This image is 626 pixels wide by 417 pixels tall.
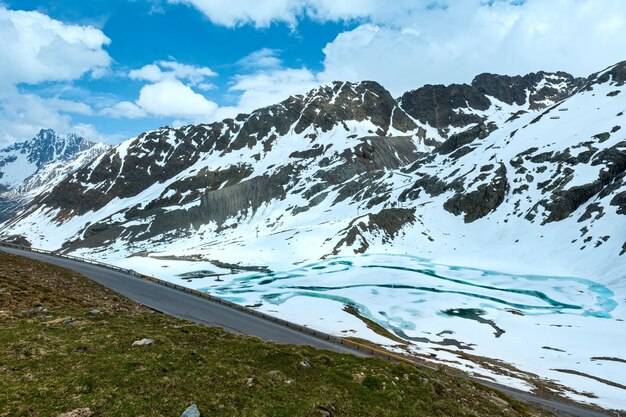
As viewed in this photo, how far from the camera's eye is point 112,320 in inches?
828

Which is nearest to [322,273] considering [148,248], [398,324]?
[398,324]

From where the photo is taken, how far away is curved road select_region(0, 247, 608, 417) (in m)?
29.6

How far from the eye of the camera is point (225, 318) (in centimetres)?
4109

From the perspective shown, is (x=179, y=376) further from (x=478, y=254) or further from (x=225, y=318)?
(x=478, y=254)

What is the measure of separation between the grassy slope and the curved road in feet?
33.9

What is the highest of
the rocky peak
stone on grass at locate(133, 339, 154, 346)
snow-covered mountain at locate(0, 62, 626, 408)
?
the rocky peak

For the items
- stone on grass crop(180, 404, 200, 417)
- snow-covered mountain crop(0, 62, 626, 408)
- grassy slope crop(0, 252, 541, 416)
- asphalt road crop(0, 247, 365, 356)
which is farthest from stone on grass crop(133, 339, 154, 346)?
snow-covered mountain crop(0, 62, 626, 408)

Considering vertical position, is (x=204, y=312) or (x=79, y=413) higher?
(x=79, y=413)

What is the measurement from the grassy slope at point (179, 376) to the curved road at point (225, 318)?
407 inches

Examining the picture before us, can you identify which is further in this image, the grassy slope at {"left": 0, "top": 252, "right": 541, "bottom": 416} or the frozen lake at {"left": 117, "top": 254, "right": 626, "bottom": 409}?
the frozen lake at {"left": 117, "top": 254, "right": 626, "bottom": 409}

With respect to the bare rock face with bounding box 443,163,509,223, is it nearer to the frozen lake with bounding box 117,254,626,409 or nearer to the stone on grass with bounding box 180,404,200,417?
the frozen lake with bounding box 117,254,626,409

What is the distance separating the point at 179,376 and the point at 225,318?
1116 inches

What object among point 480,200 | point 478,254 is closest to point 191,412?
point 478,254

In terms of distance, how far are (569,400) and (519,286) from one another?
59181 millimetres
